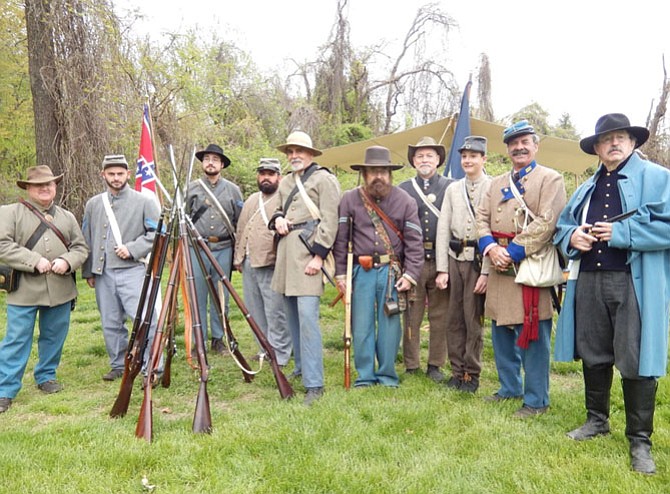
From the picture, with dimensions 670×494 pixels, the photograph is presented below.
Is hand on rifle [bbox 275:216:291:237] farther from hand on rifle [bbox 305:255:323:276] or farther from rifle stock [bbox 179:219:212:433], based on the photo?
rifle stock [bbox 179:219:212:433]

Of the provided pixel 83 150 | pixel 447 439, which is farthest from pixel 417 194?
pixel 83 150

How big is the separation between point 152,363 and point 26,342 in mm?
1683

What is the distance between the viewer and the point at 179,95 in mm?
14328

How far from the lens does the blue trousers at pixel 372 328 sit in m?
4.75

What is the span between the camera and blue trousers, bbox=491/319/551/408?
4152 millimetres

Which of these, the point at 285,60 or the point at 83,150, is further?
the point at 285,60

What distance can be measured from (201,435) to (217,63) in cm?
1734

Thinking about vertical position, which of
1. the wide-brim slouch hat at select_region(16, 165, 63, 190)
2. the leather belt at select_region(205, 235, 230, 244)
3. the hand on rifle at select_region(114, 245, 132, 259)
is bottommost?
the hand on rifle at select_region(114, 245, 132, 259)

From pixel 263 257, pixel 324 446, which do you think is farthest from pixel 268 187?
pixel 324 446

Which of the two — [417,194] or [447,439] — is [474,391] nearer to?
[447,439]

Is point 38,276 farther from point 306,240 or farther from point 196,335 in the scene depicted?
point 306,240

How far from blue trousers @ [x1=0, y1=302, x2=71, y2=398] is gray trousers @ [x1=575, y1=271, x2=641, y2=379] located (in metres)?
4.43

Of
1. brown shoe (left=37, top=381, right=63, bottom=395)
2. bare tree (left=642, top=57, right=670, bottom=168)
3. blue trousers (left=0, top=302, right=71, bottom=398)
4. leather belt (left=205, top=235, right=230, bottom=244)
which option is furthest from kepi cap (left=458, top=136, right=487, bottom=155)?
bare tree (left=642, top=57, right=670, bottom=168)

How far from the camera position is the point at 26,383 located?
529 centimetres
